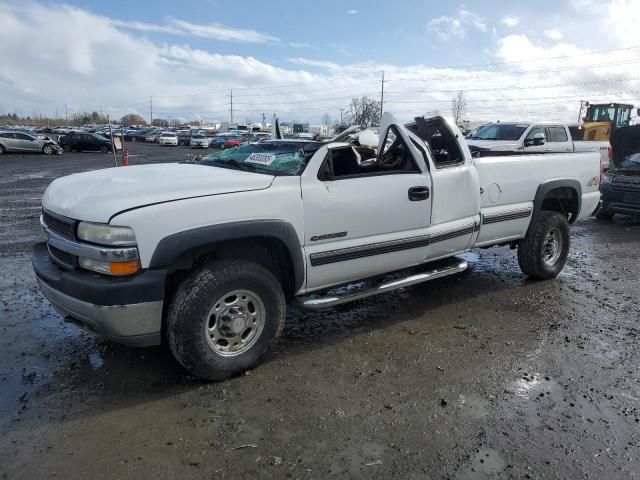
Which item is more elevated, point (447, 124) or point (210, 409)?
point (447, 124)

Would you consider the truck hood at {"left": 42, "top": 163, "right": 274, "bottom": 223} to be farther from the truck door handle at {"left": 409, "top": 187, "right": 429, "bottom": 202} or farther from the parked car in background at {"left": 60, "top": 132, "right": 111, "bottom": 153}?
the parked car in background at {"left": 60, "top": 132, "right": 111, "bottom": 153}

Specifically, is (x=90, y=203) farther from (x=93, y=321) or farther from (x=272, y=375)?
(x=272, y=375)

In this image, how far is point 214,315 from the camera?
11.4 feet

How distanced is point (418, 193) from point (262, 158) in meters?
1.38

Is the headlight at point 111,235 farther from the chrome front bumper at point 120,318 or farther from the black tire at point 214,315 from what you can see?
the black tire at point 214,315

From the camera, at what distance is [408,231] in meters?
4.38

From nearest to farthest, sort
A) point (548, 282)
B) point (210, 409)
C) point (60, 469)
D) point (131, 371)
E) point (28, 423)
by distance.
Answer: point (60, 469) → point (28, 423) → point (210, 409) → point (131, 371) → point (548, 282)

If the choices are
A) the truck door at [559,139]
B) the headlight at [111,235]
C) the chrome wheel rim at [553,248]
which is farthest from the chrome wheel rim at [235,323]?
the truck door at [559,139]

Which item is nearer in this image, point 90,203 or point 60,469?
point 60,469

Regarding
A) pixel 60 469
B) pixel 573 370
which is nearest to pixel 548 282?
pixel 573 370

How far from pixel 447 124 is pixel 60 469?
14.2 feet

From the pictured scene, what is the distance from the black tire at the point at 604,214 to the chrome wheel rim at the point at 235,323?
9335mm

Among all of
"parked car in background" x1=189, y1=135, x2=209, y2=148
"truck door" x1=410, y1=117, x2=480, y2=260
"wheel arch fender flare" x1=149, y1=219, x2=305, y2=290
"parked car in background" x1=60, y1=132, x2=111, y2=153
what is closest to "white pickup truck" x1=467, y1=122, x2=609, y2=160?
"truck door" x1=410, y1=117, x2=480, y2=260

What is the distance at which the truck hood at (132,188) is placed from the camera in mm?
3182
